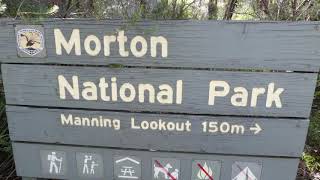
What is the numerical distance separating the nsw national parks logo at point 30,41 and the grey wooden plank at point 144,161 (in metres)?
0.62

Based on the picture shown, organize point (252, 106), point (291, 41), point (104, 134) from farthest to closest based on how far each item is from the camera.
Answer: point (104, 134), point (252, 106), point (291, 41)

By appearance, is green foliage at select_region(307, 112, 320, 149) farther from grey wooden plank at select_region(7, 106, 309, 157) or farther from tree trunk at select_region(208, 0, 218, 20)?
tree trunk at select_region(208, 0, 218, 20)

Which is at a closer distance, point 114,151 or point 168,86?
point 168,86

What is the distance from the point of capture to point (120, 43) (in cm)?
211

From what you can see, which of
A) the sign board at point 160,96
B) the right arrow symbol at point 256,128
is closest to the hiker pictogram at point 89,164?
the sign board at point 160,96

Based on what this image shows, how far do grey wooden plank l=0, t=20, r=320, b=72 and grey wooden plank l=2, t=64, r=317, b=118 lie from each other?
58 millimetres

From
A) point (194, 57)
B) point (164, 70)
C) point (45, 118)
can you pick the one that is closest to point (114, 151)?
point (45, 118)

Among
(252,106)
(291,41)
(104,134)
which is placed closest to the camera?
(291,41)

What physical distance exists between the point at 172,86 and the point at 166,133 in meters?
0.31

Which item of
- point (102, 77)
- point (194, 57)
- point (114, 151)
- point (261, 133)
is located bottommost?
point (114, 151)

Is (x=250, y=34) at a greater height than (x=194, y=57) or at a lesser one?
greater

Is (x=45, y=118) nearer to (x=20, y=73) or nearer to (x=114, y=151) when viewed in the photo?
(x=20, y=73)

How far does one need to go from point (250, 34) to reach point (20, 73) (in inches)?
53.9

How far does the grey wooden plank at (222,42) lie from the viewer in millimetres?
2010
